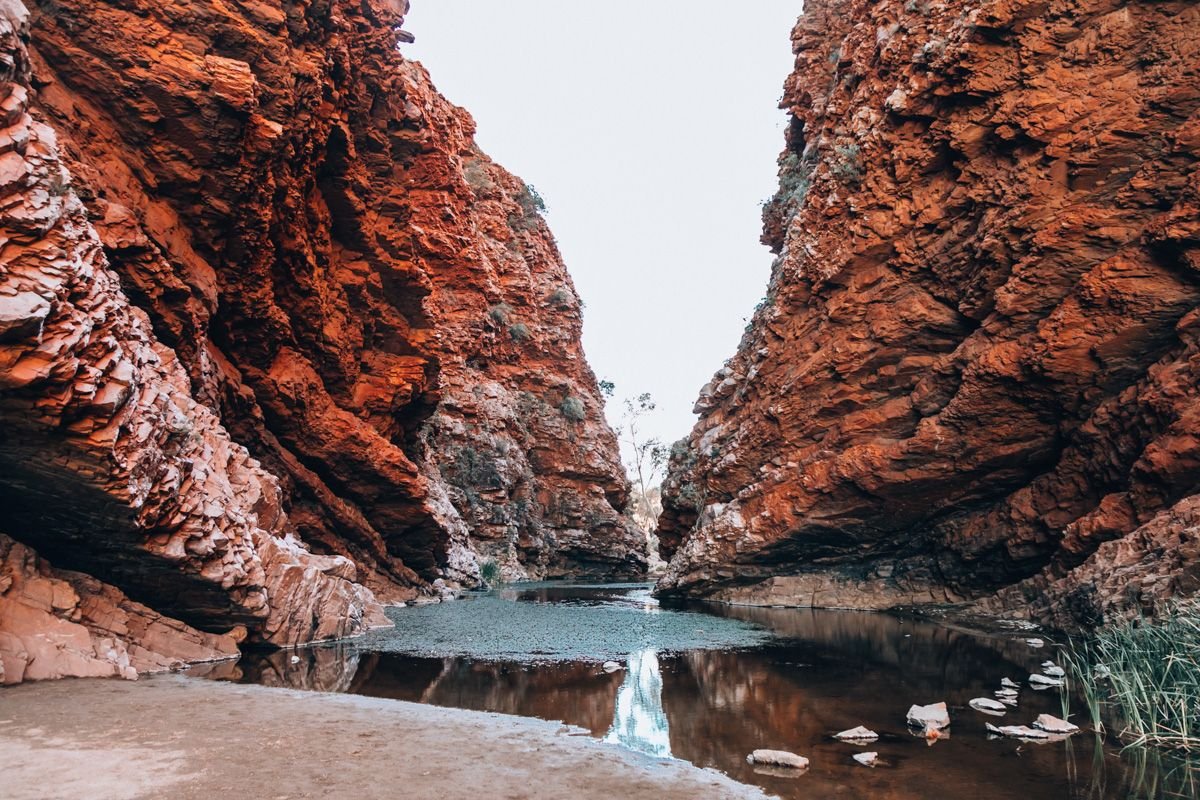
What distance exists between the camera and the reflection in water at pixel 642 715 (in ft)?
24.1

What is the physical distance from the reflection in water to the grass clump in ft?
14.8

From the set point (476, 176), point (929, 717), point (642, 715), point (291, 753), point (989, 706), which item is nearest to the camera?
point (291, 753)

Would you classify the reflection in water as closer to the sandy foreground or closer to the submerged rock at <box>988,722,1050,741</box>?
the sandy foreground

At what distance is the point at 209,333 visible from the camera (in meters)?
17.9

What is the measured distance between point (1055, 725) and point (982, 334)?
566 inches

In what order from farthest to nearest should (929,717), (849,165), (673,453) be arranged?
(673,453) → (849,165) → (929,717)

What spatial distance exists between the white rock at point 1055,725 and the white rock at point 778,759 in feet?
10.2

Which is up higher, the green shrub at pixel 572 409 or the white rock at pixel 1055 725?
the green shrub at pixel 572 409

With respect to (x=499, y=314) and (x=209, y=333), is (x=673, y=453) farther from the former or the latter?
(x=209, y=333)

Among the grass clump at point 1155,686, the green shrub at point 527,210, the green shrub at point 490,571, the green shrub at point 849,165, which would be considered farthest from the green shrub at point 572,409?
the grass clump at point 1155,686

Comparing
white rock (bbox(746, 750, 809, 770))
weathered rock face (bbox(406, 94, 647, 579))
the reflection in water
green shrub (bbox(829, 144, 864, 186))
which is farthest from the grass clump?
weathered rock face (bbox(406, 94, 647, 579))

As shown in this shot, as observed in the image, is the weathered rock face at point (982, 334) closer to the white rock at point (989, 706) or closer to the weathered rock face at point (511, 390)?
the white rock at point (989, 706)

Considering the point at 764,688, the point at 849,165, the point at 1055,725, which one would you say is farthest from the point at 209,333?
the point at 849,165

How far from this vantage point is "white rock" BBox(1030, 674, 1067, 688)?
10344 millimetres
